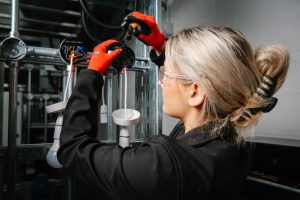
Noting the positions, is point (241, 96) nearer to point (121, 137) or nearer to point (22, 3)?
point (121, 137)

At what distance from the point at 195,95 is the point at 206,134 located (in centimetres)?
11

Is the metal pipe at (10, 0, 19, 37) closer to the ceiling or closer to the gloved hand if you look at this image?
the gloved hand

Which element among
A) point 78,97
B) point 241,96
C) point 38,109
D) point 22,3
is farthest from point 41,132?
point 241,96

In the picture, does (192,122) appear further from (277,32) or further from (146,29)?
(277,32)

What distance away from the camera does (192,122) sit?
27.8 inches

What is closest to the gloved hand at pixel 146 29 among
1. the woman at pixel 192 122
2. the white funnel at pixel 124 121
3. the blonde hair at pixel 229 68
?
the woman at pixel 192 122

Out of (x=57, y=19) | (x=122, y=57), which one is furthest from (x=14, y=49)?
(x=57, y=19)

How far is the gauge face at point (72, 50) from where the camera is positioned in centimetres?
76

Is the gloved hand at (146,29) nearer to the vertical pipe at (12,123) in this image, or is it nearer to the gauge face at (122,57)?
the gauge face at (122,57)

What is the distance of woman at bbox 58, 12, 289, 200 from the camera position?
20.9 inches

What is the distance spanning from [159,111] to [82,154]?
0.54 metres

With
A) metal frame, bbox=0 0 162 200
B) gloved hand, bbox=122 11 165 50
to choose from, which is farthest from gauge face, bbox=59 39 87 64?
gloved hand, bbox=122 11 165 50

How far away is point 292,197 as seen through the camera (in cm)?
70

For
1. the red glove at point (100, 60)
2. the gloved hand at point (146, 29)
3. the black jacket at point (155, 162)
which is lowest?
the black jacket at point (155, 162)
